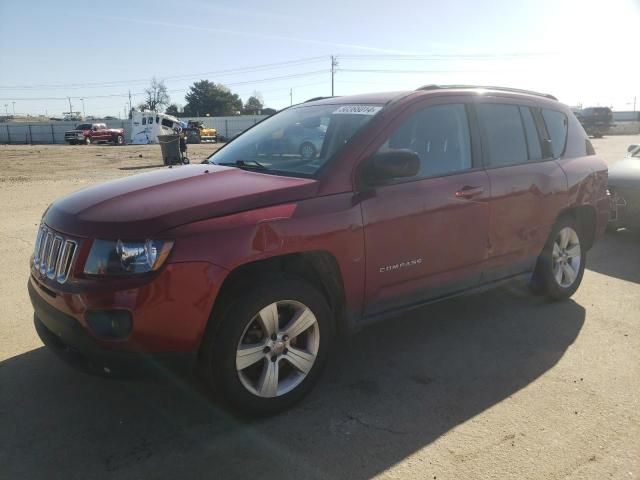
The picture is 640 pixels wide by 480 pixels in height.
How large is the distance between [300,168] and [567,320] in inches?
109

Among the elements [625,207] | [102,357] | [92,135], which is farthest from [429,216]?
[92,135]

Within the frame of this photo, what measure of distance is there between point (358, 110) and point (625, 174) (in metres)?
5.73

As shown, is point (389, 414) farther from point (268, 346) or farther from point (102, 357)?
point (102, 357)

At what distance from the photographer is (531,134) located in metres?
4.48

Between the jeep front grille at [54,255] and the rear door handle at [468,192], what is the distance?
8.19 ft

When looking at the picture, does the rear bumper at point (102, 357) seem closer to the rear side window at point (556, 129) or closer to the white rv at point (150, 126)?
the rear side window at point (556, 129)

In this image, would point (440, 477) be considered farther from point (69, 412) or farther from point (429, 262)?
point (69, 412)

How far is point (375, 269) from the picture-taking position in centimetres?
327

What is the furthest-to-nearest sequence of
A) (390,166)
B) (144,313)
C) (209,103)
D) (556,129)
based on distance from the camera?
(209,103), (556,129), (390,166), (144,313)

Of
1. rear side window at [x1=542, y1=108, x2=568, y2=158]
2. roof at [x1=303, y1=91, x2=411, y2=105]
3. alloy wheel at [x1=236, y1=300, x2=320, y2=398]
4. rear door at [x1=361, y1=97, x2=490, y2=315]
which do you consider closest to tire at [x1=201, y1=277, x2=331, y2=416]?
alloy wheel at [x1=236, y1=300, x2=320, y2=398]

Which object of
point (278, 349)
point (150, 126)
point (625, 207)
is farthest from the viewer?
point (150, 126)

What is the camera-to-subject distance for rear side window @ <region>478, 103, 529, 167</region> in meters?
4.04

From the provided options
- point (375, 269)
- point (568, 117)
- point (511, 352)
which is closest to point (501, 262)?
point (511, 352)

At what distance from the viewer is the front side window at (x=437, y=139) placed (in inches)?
140
